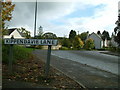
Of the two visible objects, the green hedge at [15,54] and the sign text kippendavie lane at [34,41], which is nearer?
the sign text kippendavie lane at [34,41]

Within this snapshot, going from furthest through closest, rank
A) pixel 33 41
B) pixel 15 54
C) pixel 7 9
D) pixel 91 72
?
pixel 7 9 → pixel 15 54 → pixel 91 72 → pixel 33 41

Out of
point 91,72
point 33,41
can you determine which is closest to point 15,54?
point 33,41

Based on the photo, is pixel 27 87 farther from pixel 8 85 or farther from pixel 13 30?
pixel 13 30

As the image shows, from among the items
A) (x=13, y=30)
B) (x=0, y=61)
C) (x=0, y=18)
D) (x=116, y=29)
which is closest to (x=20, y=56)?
(x=0, y=61)

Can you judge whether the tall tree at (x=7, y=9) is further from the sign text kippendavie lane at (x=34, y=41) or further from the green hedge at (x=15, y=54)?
the sign text kippendavie lane at (x=34, y=41)

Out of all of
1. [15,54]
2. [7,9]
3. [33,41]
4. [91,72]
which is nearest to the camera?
[33,41]

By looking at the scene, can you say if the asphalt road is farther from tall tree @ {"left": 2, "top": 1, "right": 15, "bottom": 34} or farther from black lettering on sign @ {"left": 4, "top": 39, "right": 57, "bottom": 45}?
tall tree @ {"left": 2, "top": 1, "right": 15, "bottom": 34}

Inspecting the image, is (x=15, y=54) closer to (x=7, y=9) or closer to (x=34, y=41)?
(x=34, y=41)

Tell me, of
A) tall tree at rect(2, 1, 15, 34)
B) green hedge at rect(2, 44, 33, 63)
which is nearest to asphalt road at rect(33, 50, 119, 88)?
green hedge at rect(2, 44, 33, 63)

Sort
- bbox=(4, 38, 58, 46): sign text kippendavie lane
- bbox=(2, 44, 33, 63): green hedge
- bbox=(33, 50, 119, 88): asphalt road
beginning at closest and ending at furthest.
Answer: bbox=(4, 38, 58, 46): sign text kippendavie lane, bbox=(33, 50, 119, 88): asphalt road, bbox=(2, 44, 33, 63): green hedge

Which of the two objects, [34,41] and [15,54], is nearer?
[34,41]

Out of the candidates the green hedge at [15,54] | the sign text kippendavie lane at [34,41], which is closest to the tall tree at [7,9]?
the green hedge at [15,54]

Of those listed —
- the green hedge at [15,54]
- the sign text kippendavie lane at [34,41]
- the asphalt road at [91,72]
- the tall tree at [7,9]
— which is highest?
the tall tree at [7,9]

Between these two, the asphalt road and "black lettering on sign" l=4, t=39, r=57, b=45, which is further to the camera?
the asphalt road
